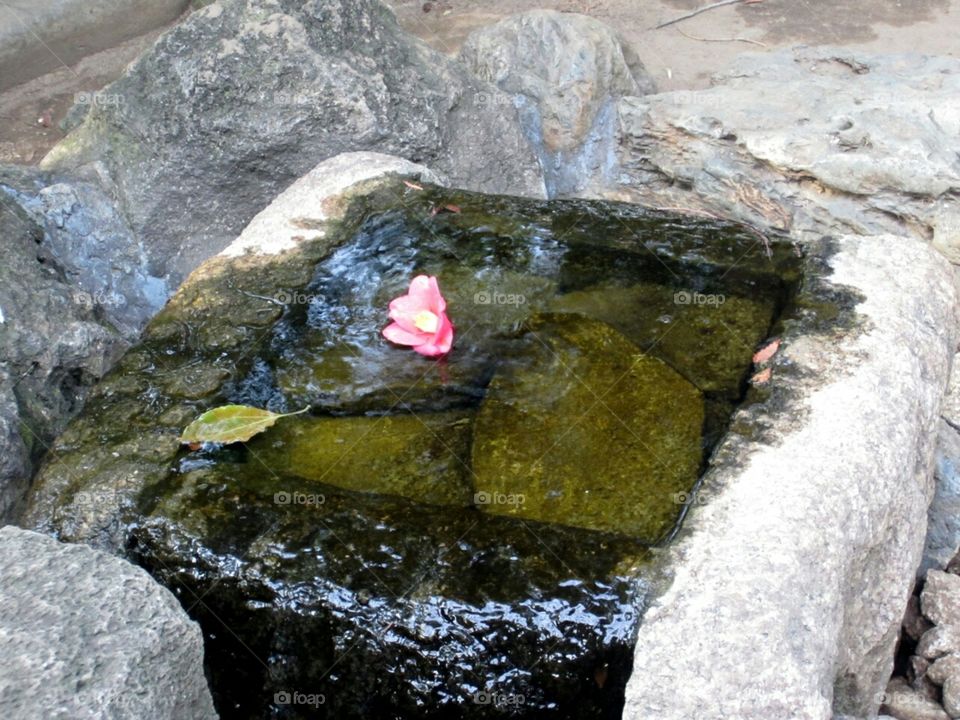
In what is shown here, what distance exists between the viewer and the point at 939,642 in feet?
8.58

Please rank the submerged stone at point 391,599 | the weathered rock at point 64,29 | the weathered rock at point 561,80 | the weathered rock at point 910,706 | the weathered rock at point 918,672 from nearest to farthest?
the submerged stone at point 391,599 < the weathered rock at point 910,706 < the weathered rock at point 918,672 < the weathered rock at point 561,80 < the weathered rock at point 64,29

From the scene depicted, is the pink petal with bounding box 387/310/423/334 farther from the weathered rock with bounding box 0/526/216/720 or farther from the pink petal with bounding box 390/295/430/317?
the weathered rock with bounding box 0/526/216/720

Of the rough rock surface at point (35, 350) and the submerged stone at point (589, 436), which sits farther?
the rough rock surface at point (35, 350)

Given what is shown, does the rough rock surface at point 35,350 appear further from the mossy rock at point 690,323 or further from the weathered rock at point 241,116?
the mossy rock at point 690,323

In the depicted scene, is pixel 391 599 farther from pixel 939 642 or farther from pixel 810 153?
pixel 810 153

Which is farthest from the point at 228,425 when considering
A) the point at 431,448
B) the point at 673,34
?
the point at 673,34

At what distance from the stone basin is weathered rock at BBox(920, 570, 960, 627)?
0.83m

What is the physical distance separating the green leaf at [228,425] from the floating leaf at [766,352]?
3.64 feet

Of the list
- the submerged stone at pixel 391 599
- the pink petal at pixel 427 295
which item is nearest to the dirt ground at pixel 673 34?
the pink petal at pixel 427 295

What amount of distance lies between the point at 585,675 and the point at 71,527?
1083 mm

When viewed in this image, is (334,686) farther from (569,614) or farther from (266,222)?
(266,222)

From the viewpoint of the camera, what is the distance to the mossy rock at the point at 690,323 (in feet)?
7.92

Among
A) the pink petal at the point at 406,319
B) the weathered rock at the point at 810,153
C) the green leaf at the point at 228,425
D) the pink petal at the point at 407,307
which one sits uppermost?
the green leaf at the point at 228,425

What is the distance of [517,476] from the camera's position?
2160 millimetres
